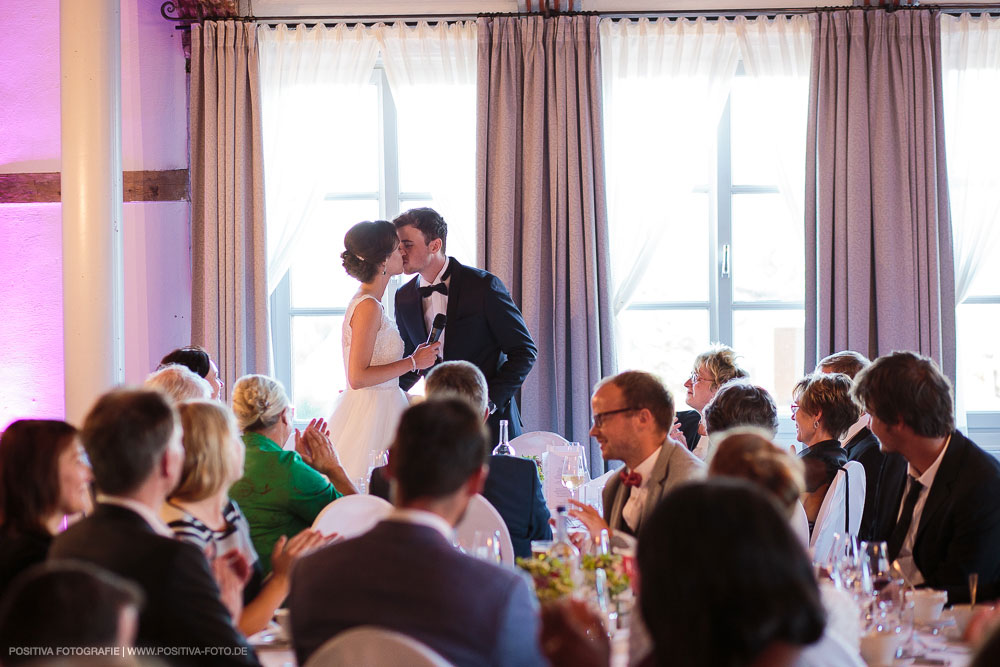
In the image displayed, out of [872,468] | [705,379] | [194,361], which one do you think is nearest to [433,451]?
[872,468]

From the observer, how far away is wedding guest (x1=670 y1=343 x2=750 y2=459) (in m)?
4.35

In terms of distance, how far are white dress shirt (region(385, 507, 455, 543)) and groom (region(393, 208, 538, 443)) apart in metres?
3.04

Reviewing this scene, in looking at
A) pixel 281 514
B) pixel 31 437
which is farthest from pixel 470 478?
pixel 281 514

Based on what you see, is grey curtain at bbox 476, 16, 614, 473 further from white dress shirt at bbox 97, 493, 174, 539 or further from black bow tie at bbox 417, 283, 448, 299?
white dress shirt at bbox 97, 493, 174, 539

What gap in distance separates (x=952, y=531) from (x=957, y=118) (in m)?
3.91

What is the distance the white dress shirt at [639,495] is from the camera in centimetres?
296

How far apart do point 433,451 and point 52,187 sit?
5.13m

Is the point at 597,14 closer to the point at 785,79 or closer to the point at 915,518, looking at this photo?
the point at 785,79

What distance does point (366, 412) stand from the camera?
474 cm

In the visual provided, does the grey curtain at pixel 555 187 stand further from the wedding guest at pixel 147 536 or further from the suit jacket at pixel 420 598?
the suit jacket at pixel 420 598

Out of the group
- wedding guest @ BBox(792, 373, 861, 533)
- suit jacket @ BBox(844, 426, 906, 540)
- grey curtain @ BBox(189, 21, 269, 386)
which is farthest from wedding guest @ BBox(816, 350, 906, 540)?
grey curtain @ BBox(189, 21, 269, 386)

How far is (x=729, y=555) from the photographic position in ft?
3.87

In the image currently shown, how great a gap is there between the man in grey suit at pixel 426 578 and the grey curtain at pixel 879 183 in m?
4.46

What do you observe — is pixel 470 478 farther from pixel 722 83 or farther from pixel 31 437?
pixel 722 83
